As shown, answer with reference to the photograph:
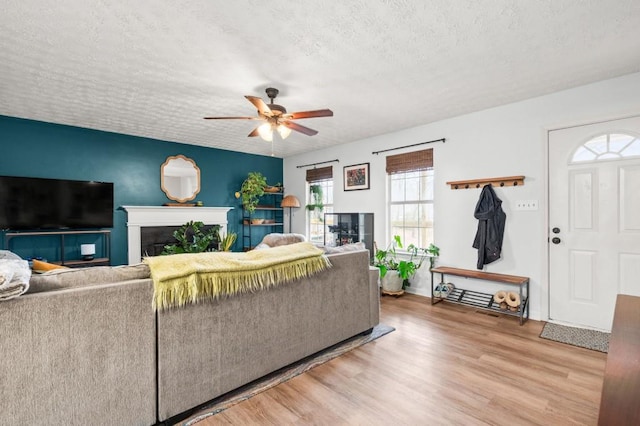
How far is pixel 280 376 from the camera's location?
7.32 feet

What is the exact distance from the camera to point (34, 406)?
1.37 meters

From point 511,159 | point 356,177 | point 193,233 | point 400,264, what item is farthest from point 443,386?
point 193,233

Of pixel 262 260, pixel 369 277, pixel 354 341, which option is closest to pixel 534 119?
pixel 369 277

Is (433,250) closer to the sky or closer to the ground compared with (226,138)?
closer to the ground

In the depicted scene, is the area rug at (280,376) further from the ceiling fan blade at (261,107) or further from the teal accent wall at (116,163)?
the teal accent wall at (116,163)

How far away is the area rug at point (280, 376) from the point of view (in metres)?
1.87

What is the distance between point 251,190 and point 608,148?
4966 millimetres

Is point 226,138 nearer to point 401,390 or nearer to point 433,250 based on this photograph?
point 433,250

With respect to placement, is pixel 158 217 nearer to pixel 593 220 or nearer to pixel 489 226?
pixel 489 226

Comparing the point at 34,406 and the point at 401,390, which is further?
the point at 401,390

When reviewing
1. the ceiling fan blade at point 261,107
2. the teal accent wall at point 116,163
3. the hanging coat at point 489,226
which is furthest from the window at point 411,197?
the teal accent wall at point 116,163

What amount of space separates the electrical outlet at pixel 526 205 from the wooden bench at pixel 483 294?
768mm

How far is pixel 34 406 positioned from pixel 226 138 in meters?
4.32

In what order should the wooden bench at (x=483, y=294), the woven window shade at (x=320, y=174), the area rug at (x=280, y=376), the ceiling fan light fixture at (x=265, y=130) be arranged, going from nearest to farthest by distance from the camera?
1. the area rug at (x=280, y=376)
2. the ceiling fan light fixture at (x=265, y=130)
3. the wooden bench at (x=483, y=294)
4. the woven window shade at (x=320, y=174)
